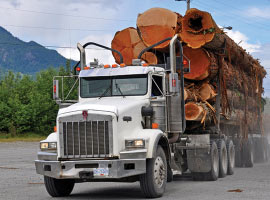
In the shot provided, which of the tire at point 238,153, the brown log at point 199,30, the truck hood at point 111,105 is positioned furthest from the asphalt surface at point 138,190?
the tire at point 238,153

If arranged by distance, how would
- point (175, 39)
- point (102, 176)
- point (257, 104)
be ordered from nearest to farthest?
point (102, 176) → point (175, 39) → point (257, 104)

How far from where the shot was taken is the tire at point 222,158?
15.5 m

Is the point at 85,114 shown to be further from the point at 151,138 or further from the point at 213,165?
the point at 213,165

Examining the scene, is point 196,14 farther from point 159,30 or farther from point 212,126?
point 212,126

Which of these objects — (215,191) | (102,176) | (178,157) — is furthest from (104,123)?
(178,157)

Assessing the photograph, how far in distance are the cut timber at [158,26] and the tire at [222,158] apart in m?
3.22

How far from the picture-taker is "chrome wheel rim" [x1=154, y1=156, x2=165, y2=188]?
10.6 m

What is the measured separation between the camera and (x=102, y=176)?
994 centimetres

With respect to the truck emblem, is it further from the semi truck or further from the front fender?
the front fender

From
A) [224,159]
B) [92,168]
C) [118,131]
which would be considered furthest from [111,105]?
[224,159]

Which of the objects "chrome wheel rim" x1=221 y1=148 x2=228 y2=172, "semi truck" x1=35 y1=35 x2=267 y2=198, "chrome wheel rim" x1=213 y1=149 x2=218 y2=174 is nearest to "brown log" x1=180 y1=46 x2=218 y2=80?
"semi truck" x1=35 y1=35 x2=267 y2=198

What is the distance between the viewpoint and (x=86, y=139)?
33.2 feet

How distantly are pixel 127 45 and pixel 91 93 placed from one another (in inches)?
141

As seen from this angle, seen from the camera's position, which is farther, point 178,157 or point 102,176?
point 178,157
